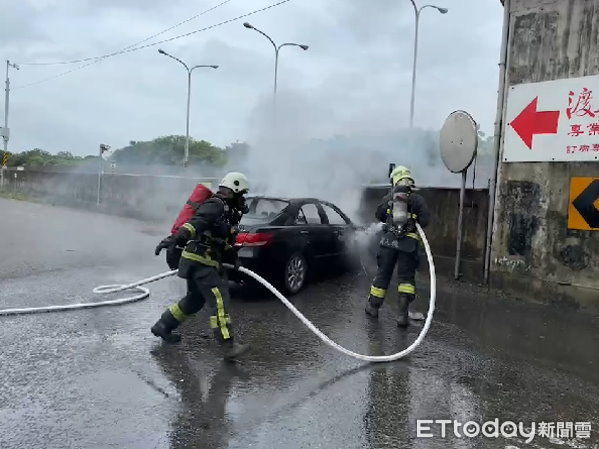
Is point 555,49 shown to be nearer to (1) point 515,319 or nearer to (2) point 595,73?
(2) point 595,73

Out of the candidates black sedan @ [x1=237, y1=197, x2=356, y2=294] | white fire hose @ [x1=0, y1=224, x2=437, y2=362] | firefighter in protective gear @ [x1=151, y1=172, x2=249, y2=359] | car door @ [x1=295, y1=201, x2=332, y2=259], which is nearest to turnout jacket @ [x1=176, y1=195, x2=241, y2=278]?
firefighter in protective gear @ [x1=151, y1=172, x2=249, y2=359]

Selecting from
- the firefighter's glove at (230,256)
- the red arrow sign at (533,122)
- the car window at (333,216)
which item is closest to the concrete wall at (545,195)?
the red arrow sign at (533,122)

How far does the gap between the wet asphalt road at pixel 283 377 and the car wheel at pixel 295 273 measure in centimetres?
21

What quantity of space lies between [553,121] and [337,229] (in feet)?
11.6

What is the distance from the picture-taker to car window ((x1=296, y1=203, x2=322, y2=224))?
8227 mm

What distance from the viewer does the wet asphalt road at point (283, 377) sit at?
12.0 ft

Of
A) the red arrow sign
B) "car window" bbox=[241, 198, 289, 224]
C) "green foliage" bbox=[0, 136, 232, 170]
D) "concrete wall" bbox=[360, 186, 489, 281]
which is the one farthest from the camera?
"green foliage" bbox=[0, 136, 232, 170]

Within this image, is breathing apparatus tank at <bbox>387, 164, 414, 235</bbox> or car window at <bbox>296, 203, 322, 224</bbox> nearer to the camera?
breathing apparatus tank at <bbox>387, 164, 414, 235</bbox>

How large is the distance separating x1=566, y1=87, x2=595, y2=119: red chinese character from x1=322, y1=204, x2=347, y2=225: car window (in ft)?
12.2

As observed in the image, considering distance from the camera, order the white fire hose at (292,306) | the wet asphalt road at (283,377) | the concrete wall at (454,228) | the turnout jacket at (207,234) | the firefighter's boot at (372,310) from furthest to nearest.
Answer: the concrete wall at (454,228)
the firefighter's boot at (372,310)
the white fire hose at (292,306)
the turnout jacket at (207,234)
the wet asphalt road at (283,377)

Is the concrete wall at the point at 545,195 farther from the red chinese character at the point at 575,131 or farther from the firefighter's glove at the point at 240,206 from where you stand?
the firefighter's glove at the point at 240,206

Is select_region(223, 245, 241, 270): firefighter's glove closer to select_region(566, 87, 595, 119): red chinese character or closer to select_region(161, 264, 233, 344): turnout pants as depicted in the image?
select_region(161, 264, 233, 344): turnout pants

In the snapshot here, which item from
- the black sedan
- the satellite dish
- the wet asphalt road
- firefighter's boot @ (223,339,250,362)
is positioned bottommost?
the wet asphalt road

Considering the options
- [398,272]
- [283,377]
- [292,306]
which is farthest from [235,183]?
[398,272]
